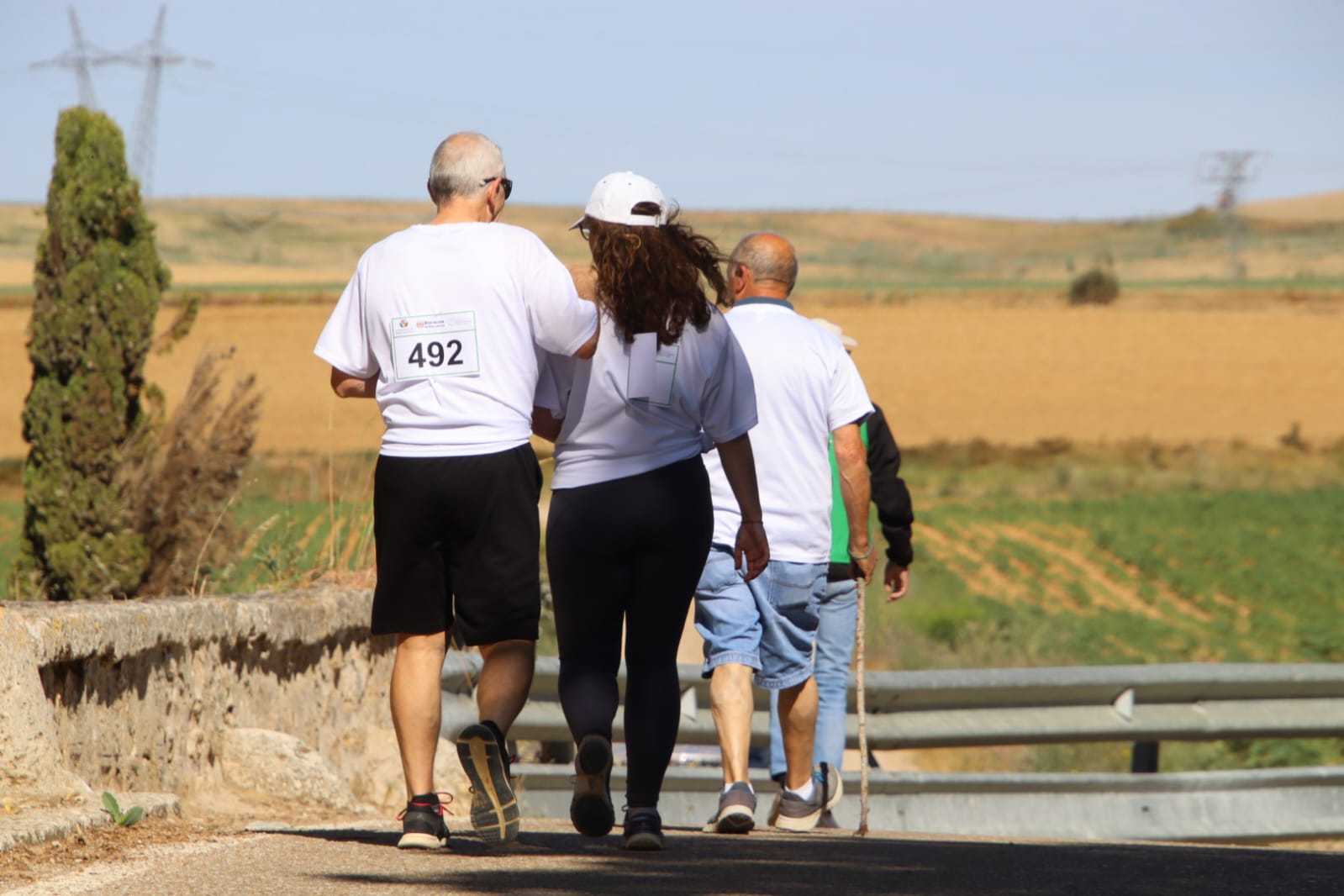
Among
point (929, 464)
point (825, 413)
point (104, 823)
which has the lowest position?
point (929, 464)

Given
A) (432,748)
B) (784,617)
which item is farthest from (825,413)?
(432,748)

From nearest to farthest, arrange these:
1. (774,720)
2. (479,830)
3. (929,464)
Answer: (479,830)
(774,720)
(929,464)

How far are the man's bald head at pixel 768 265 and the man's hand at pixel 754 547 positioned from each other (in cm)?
158

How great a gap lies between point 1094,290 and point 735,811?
72301 mm

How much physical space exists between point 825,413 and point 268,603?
2.02 m

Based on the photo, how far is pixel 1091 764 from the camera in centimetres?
1409

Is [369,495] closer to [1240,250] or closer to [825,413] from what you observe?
[825,413]

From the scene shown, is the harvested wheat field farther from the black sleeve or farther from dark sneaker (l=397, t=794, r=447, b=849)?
dark sneaker (l=397, t=794, r=447, b=849)

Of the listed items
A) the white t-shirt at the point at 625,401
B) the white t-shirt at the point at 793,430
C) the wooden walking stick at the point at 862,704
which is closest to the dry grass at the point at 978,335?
the wooden walking stick at the point at 862,704

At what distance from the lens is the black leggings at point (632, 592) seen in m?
4.76

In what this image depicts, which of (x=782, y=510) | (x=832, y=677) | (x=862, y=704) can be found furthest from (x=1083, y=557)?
(x=782, y=510)

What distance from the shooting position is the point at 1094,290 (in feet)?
247

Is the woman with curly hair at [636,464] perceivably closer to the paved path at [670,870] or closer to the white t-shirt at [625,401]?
the white t-shirt at [625,401]

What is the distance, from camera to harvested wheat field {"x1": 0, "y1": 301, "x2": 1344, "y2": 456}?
49469 mm
